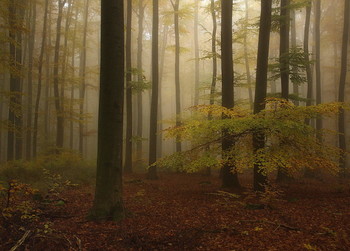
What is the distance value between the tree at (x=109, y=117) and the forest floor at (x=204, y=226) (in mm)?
513

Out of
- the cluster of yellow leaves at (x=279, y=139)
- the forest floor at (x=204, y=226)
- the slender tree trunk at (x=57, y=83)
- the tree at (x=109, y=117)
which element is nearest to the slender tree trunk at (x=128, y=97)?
the slender tree trunk at (x=57, y=83)

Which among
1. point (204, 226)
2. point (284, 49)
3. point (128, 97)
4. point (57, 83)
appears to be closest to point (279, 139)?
point (204, 226)

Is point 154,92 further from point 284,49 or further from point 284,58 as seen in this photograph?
point 284,49

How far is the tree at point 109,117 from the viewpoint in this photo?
6145 mm

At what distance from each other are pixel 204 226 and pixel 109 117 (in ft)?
11.6

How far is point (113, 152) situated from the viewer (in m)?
6.18

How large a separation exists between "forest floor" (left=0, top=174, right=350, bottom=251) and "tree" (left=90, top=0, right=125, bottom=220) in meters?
0.51

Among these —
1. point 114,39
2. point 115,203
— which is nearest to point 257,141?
point 115,203

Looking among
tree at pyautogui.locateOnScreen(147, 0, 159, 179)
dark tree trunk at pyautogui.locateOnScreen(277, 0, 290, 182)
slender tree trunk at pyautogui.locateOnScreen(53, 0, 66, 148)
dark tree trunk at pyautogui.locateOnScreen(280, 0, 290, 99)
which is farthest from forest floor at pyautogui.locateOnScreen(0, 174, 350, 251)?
slender tree trunk at pyautogui.locateOnScreen(53, 0, 66, 148)

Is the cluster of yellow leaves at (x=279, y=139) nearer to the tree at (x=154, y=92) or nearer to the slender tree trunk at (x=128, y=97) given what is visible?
the tree at (x=154, y=92)

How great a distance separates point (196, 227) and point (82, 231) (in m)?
2.62

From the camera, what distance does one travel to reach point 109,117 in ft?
20.2

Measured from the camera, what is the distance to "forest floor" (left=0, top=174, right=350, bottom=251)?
4.71 m

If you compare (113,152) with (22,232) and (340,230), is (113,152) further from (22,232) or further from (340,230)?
(340,230)
